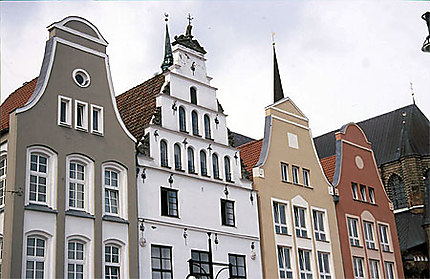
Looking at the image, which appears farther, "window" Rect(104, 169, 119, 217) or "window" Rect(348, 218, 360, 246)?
"window" Rect(348, 218, 360, 246)

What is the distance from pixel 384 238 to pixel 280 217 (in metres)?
8.84

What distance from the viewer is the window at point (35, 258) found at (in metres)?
19.8

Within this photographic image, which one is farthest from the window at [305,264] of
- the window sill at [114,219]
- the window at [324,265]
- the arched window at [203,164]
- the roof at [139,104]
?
the window sill at [114,219]

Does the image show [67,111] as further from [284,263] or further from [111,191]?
[284,263]

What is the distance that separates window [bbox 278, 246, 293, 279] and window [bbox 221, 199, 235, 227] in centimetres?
294

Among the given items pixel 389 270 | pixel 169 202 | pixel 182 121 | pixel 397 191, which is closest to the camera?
pixel 169 202

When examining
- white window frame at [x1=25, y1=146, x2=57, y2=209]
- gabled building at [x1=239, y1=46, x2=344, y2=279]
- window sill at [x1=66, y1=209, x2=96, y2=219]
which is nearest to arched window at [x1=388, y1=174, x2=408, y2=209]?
gabled building at [x1=239, y1=46, x2=344, y2=279]

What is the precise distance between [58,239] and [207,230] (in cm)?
701

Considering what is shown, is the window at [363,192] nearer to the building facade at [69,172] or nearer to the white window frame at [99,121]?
the building facade at [69,172]

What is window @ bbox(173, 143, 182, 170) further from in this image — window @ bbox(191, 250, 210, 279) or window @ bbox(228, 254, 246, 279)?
window @ bbox(228, 254, 246, 279)

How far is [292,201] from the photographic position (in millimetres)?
30250

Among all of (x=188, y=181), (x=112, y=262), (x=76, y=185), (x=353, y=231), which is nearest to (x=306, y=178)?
(x=353, y=231)

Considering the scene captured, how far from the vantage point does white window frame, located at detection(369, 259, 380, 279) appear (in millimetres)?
33750

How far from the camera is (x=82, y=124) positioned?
74.4 feet
